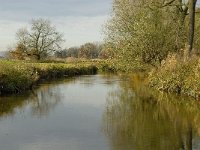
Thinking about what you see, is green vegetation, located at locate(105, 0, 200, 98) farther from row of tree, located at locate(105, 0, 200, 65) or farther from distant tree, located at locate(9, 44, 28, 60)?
distant tree, located at locate(9, 44, 28, 60)

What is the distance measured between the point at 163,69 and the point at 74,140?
15286 mm

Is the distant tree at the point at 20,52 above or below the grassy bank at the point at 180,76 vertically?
above

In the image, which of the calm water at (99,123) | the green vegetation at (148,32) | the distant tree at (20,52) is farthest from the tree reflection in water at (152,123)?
the distant tree at (20,52)

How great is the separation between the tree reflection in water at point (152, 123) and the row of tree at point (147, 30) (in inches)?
328

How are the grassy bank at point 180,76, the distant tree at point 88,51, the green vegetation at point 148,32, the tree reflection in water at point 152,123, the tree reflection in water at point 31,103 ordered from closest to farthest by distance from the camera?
the tree reflection in water at point 152,123 < the tree reflection in water at point 31,103 < the grassy bank at point 180,76 < the green vegetation at point 148,32 < the distant tree at point 88,51

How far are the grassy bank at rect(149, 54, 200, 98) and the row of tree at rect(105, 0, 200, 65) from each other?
12.9 feet

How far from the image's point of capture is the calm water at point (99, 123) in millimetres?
11453

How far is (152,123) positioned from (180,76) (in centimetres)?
929

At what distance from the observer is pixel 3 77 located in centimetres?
2359

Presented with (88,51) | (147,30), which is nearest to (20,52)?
(147,30)

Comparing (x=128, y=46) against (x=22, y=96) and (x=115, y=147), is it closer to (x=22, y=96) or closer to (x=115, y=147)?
(x=22, y=96)

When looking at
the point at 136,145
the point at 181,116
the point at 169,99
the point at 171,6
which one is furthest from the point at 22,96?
the point at 171,6

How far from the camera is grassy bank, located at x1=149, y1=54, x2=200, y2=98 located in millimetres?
21608

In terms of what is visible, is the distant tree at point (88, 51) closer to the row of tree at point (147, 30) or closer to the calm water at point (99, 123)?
the row of tree at point (147, 30)
